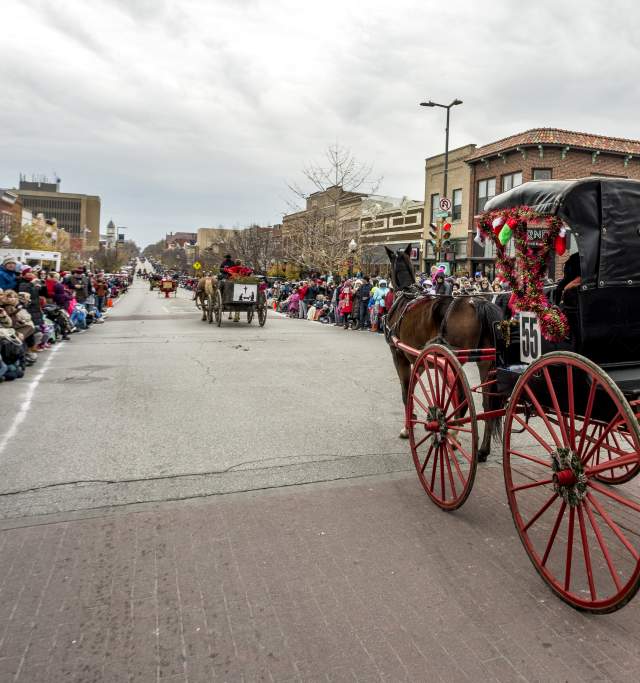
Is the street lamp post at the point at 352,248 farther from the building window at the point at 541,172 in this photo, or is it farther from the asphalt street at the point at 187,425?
the asphalt street at the point at 187,425

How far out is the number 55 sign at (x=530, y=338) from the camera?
369 centimetres

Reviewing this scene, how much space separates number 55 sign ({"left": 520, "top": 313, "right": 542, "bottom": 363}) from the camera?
3686mm

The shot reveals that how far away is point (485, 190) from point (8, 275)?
26760 millimetres

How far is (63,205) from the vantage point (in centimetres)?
15325

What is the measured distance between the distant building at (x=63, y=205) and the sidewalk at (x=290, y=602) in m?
154

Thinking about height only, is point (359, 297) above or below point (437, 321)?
above

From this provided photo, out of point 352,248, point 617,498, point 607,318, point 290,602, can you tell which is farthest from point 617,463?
point 352,248

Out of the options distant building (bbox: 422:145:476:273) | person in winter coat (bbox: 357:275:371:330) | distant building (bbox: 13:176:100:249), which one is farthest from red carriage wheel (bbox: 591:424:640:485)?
distant building (bbox: 13:176:100:249)

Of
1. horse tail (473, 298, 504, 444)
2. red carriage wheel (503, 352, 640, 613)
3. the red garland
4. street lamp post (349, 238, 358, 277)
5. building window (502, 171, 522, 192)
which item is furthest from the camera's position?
building window (502, 171, 522, 192)

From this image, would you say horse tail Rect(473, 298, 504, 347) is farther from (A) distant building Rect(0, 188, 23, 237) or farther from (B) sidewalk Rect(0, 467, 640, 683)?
(A) distant building Rect(0, 188, 23, 237)

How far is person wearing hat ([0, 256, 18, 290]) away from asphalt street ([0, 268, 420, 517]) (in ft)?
5.70

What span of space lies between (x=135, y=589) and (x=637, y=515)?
3.41 metres

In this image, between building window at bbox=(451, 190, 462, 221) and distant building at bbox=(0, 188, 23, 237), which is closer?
building window at bbox=(451, 190, 462, 221)

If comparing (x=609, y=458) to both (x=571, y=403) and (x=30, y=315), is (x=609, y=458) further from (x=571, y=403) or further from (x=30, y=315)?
(x=30, y=315)
